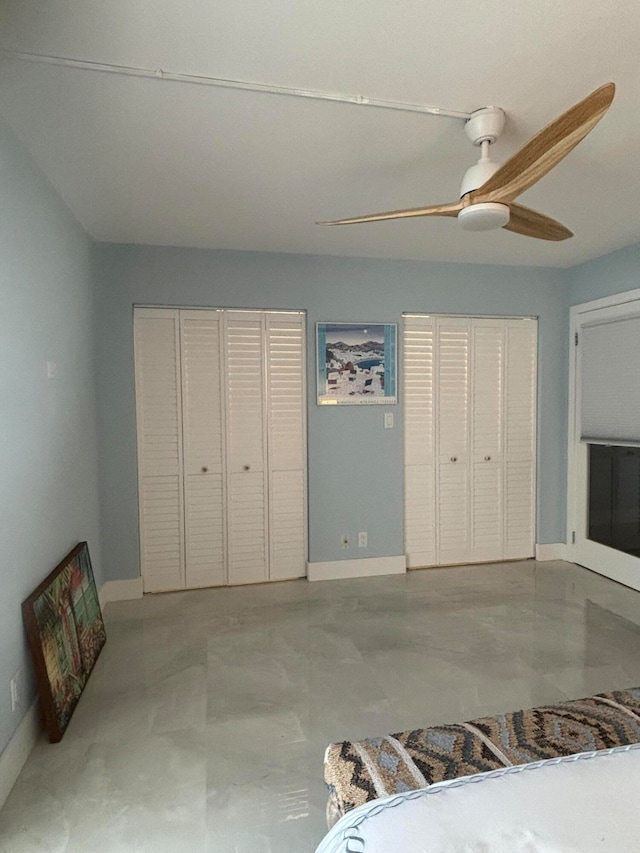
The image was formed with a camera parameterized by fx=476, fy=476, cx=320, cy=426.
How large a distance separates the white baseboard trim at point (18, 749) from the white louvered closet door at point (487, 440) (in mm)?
3168

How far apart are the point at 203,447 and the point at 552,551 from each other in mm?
3050

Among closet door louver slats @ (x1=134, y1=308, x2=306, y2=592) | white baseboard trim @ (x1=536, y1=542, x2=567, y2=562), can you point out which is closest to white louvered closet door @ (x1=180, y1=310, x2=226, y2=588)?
closet door louver slats @ (x1=134, y1=308, x2=306, y2=592)

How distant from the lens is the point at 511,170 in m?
1.52

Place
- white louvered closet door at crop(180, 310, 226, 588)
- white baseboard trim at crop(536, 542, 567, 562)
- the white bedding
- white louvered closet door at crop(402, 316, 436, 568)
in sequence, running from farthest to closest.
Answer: white baseboard trim at crop(536, 542, 567, 562), white louvered closet door at crop(402, 316, 436, 568), white louvered closet door at crop(180, 310, 226, 588), the white bedding

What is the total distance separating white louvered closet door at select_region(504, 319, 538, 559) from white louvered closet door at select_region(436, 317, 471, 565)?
1.23 feet

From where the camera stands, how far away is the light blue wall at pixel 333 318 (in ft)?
10.8

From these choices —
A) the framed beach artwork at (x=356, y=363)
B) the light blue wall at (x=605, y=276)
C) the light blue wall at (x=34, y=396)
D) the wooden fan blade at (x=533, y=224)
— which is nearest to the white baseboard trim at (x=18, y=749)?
the light blue wall at (x=34, y=396)

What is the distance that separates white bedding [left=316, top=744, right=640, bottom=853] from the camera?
0.84 m

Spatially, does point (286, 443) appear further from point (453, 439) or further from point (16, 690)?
point (16, 690)

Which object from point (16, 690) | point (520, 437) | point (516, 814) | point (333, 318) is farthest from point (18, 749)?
point (520, 437)

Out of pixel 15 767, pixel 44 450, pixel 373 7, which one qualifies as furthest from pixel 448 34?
pixel 15 767

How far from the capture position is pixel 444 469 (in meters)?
3.88

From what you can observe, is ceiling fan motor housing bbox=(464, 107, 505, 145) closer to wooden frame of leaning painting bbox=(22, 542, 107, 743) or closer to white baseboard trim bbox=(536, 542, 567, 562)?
wooden frame of leaning painting bbox=(22, 542, 107, 743)

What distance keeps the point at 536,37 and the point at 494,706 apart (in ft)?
8.22
